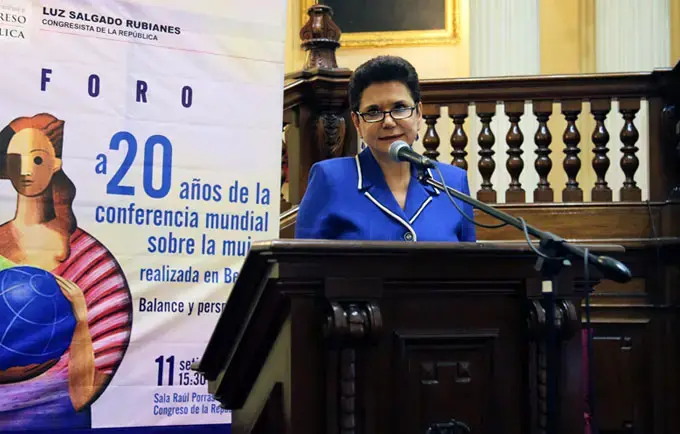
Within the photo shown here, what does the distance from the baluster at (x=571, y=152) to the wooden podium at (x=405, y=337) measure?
2.21 metres

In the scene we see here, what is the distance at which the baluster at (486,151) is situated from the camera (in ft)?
12.9

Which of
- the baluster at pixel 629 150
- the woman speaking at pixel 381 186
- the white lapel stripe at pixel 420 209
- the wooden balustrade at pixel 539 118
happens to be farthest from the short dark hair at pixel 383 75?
the baluster at pixel 629 150

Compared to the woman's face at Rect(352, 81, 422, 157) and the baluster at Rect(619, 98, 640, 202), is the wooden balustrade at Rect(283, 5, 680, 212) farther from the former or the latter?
the woman's face at Rect(352, 81, 422, 157)

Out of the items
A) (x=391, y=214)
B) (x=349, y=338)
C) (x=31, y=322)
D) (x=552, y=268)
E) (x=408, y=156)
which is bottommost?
(x=31, y=322)

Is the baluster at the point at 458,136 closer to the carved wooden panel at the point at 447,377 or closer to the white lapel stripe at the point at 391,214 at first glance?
the white lapel stripe at the point at 391,214

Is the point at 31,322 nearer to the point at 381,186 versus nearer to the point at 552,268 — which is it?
the point at 381,186

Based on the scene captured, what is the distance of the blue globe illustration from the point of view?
3168mm

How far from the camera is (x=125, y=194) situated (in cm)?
338

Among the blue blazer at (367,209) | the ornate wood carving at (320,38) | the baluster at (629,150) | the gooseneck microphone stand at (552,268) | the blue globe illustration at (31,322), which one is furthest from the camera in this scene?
the ornate wood carving at (320,38)

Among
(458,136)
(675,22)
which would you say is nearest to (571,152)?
(458,136)

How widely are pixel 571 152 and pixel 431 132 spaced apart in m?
0.64

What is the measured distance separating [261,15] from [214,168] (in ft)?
2.30

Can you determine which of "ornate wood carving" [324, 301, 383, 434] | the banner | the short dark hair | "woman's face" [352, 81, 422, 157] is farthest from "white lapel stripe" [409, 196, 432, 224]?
the banner

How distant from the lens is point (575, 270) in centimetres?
171
